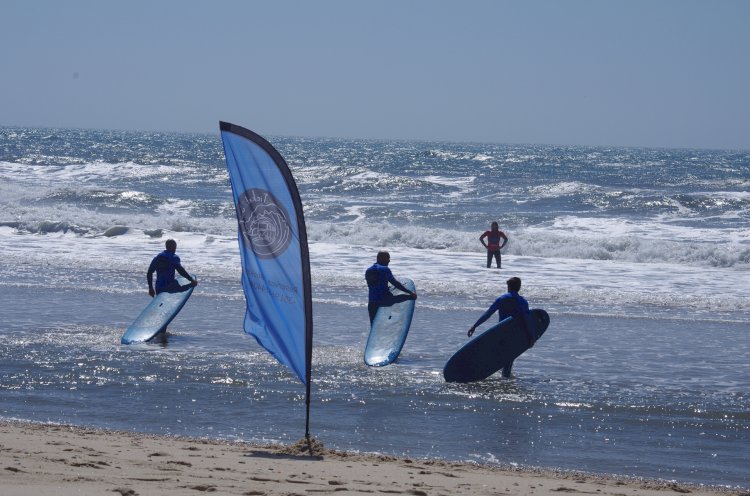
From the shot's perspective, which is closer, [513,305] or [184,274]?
[513,305]

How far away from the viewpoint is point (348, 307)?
13.3m

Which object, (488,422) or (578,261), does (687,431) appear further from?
(578,261)

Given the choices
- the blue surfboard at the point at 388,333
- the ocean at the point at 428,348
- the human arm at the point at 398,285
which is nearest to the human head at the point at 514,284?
the ocean at the point at 428,348

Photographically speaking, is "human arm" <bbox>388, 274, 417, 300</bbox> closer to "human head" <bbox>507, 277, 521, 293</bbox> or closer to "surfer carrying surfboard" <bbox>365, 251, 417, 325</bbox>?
"surfer carrying surfboard" <bbox>365, 251, 417, 325</bbox>

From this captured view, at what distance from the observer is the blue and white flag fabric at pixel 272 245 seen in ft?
18.0

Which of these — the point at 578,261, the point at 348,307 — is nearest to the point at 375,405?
the point at 348,307

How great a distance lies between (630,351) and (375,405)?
4.06 metres

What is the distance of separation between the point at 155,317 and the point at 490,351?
408 centimetres

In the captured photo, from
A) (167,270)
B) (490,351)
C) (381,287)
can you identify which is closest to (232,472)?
(490,351)

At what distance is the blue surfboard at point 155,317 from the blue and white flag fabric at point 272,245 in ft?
14.5

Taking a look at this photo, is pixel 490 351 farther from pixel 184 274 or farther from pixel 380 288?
pixel 184 274

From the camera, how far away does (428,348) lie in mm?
10297

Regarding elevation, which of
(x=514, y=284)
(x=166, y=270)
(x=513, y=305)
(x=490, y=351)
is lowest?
(x=490, y=351)

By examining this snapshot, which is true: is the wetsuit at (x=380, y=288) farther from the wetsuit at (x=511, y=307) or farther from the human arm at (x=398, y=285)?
the wetsuit at (x=511, y=307)
